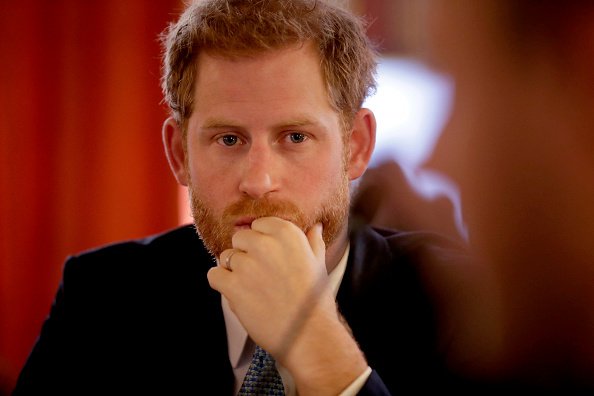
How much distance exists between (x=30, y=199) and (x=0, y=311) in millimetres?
247

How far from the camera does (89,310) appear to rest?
0.71 m

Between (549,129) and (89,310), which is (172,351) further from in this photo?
(549,129)

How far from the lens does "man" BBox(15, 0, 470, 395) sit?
47cm

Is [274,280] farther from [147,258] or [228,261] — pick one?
[147,258]

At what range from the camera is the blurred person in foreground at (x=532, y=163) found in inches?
13.0

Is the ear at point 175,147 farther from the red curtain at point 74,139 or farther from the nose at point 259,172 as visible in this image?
the red curtain at point 74,139

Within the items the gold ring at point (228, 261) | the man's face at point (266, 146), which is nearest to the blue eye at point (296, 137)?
the man's face at point (266, 146)

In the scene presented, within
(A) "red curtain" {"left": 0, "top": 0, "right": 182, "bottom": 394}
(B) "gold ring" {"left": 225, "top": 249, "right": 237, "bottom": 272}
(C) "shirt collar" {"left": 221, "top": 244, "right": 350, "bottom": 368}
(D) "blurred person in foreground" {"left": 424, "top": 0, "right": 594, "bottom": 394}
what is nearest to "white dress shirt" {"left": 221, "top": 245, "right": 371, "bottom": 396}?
(C) "shirt collar" {"left": 221, "top": 244, "right": 350, "bottom": 368}

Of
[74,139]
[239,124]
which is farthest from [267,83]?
[74,139]

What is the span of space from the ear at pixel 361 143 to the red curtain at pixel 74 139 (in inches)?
23.7

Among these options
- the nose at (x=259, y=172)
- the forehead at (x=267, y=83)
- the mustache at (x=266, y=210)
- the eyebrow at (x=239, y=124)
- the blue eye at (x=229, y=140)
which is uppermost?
the forehead at (x=267, y=83)

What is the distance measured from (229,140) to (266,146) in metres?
0.05

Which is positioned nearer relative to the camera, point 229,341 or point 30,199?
point 229,341

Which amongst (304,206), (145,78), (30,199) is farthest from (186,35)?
(30,199)
